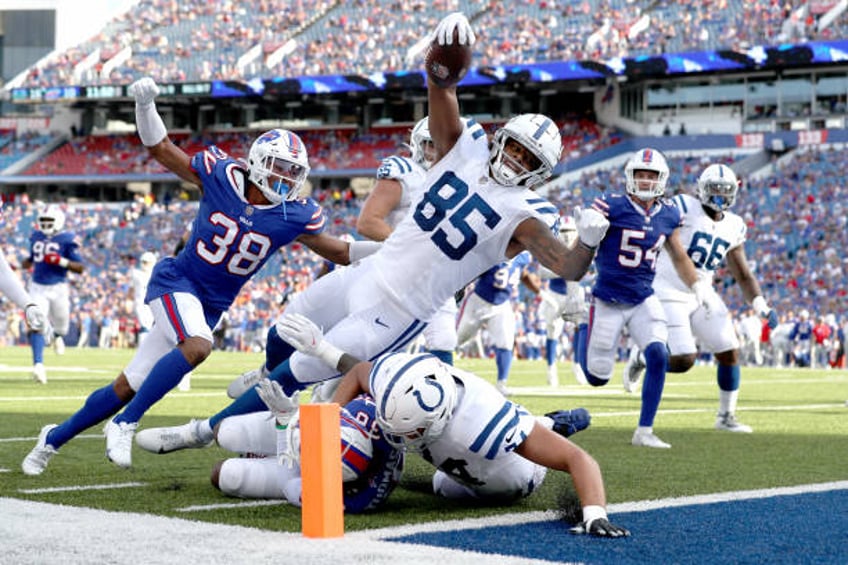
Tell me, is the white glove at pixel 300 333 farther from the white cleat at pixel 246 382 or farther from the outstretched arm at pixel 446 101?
the white cleat at pixel 246 382

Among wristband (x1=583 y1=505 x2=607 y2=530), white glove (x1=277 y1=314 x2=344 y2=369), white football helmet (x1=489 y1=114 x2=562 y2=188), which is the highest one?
white football helmet (x1=489 y1=114 x2=562 y2=188)

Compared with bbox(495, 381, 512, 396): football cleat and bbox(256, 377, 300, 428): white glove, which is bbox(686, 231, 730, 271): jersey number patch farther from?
bbox(256, 377, 300, 428): white glove

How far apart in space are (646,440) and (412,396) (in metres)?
3.45

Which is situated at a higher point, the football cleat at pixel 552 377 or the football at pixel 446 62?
the football at pixel 446 62

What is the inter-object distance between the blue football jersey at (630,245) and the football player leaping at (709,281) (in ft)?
2.51

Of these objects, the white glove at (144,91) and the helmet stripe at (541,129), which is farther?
the white glove at (144,91)

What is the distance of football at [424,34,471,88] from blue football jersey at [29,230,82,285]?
919 cm

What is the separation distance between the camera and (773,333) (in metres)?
23.6

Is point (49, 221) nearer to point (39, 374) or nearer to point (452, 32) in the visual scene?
point (39, 374)

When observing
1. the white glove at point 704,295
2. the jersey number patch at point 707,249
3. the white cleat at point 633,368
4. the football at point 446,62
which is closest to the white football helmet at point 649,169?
the white glove at point 704,295

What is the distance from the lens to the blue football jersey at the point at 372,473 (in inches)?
177

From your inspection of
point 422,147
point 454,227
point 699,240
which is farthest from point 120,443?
point 699,240

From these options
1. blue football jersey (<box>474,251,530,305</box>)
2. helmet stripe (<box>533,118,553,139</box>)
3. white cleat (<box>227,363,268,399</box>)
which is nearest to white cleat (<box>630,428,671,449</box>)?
white cleat (<box>227,363,268,399</box>)

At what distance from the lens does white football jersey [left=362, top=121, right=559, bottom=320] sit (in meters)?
4.96
